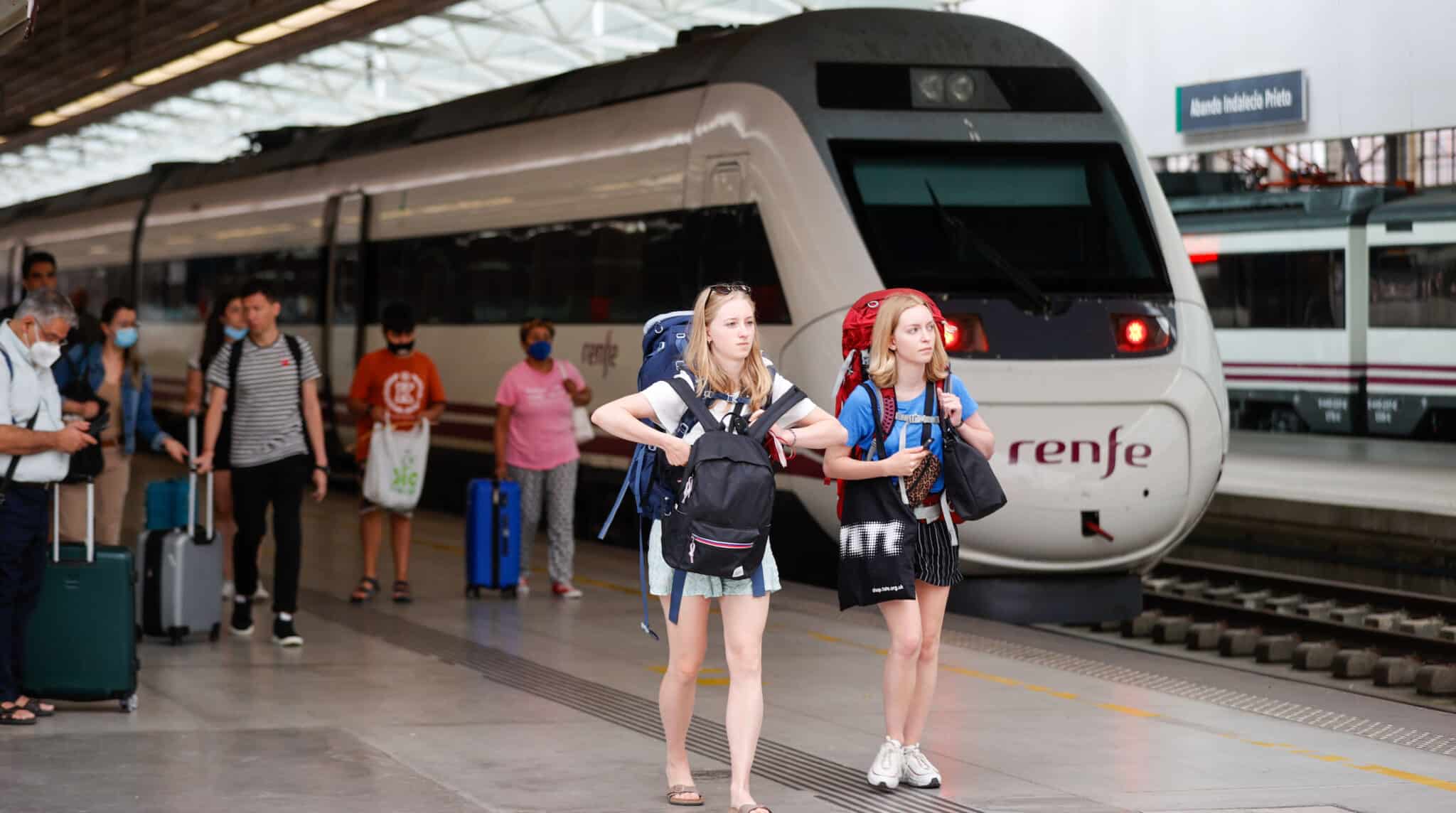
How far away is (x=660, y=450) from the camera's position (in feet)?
19.1

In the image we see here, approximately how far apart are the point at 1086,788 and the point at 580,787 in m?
1.60

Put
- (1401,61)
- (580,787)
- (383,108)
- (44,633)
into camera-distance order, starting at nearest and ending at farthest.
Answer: (580,787) < (44,633) < (1401,61) < (383,108)

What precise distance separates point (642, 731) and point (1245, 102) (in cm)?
1817

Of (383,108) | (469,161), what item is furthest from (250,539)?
(383,108)

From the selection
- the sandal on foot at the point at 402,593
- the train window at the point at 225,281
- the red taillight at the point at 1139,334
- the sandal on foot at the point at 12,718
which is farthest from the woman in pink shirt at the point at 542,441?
the train window at the point at 225,281

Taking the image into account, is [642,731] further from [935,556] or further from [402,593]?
[402,593]

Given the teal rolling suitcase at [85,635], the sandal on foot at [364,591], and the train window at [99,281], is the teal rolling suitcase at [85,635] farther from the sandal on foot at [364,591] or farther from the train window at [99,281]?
the train window at [99,281]

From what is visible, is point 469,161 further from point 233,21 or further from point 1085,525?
point 1085,525

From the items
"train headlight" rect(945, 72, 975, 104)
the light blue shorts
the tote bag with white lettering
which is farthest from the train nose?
the light blue shorts

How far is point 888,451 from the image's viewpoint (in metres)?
6.29

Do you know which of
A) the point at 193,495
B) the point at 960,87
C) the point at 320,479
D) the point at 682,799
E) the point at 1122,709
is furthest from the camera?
the point at 960,87

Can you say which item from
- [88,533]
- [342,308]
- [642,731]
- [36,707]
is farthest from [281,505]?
[342,308]

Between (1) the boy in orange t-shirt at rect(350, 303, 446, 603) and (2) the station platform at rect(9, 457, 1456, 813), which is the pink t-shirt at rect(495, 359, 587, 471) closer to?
(1) the boy in orange t-shirt at rect(350, 303, 446, 603)

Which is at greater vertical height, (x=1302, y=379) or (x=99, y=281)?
(x=99, y=281)
